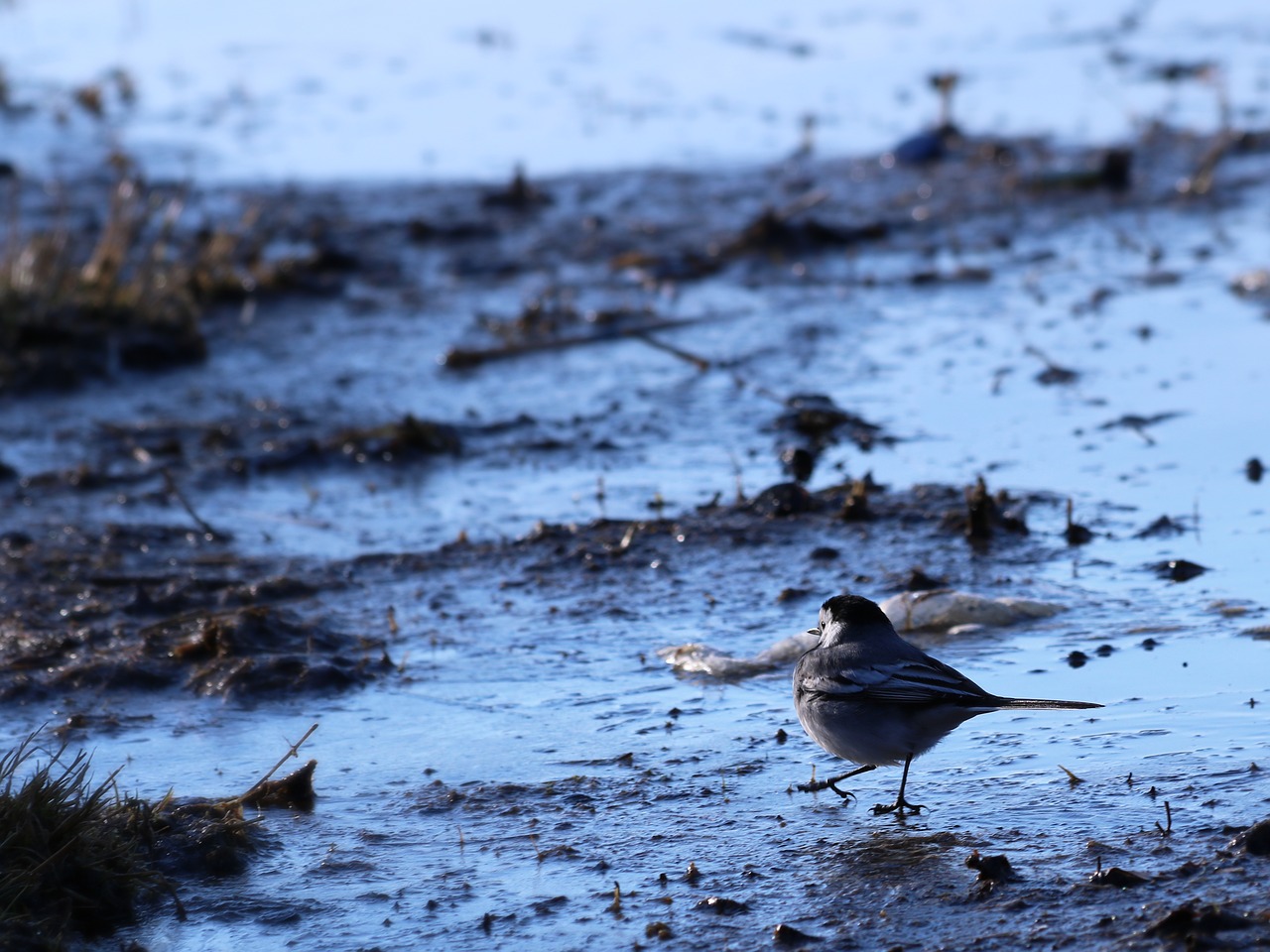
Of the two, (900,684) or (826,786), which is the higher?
(900,684)

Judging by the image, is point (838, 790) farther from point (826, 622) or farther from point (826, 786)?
point (826, 622)

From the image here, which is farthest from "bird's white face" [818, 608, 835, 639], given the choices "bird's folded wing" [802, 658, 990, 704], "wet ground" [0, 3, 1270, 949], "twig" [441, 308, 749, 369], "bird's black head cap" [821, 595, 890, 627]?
"twig" [441, 308, 749, 369]

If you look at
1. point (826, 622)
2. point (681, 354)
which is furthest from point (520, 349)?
point (826, 622)

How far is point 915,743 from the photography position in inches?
162

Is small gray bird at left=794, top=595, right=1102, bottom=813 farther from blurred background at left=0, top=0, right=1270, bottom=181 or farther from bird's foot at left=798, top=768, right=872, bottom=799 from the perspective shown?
blurred background at left=0, top=0, right=1270, bottom=181

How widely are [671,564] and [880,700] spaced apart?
2.27 metres

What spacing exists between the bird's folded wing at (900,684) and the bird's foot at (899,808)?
10.7 inches

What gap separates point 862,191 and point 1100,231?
2.28 meters

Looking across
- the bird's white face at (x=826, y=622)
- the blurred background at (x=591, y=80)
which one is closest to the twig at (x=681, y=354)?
the bird's white face at (x=826, y=622)

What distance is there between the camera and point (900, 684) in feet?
13.3

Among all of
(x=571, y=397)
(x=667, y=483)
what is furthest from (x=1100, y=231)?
(x=667, y=483)

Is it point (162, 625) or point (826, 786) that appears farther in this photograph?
point (162, 625)

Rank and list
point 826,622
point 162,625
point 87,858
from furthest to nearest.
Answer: point 162,625 → point 826,622 → point 87,858

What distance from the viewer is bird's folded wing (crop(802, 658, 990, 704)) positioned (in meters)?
4.01
